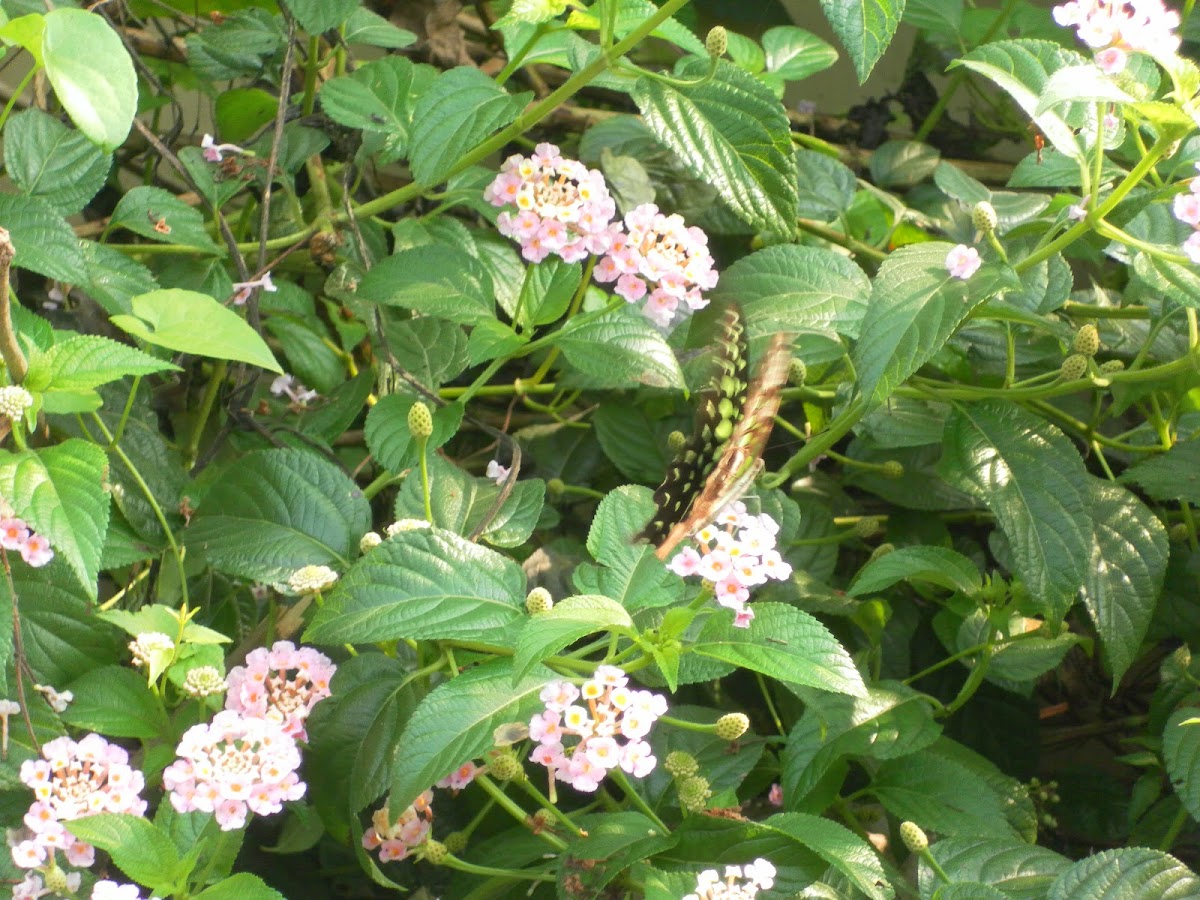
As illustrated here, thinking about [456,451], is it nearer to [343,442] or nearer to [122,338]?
[343,442]

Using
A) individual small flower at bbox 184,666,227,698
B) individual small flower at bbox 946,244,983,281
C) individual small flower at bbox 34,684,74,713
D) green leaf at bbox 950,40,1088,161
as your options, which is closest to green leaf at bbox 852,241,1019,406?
individual small flower at bbox 946,244,983,281

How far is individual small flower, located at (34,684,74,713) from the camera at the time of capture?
2.62 ft

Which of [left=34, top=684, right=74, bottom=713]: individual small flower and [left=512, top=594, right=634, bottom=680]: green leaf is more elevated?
[left=512, top=594, right=634, bottom=680]: green leaf

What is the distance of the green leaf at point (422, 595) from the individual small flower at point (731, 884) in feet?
0.63

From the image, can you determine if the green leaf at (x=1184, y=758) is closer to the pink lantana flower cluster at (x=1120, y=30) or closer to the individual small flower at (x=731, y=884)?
the individual small flower at (x=731, y=884)

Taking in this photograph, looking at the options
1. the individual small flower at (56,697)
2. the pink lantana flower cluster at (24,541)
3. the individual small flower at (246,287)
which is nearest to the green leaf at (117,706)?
the individual small flower at (56,697)

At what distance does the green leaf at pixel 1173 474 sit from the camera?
106 cm

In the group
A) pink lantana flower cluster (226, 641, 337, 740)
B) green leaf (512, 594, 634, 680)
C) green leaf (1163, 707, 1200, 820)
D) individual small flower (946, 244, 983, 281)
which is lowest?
green leaf (1163, 707, 1200, 820)

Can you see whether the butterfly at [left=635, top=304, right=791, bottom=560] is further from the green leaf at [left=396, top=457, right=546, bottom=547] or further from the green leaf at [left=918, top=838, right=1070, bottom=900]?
the green leaf at [left=918, top=838, right=1070, bottom=900]

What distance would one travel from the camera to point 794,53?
1368 mm

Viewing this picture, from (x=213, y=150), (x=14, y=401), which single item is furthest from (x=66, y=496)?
(x=213, y=150)

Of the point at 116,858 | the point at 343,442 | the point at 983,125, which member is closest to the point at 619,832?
the point at 116,858

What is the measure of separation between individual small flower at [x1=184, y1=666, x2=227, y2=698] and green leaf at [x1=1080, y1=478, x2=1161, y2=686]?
0.70 metres

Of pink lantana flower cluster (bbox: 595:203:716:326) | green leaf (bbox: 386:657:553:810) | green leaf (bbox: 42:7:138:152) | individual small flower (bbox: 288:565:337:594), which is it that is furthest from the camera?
pink lantana flower cluster (bbox: 595:203:716:326)
